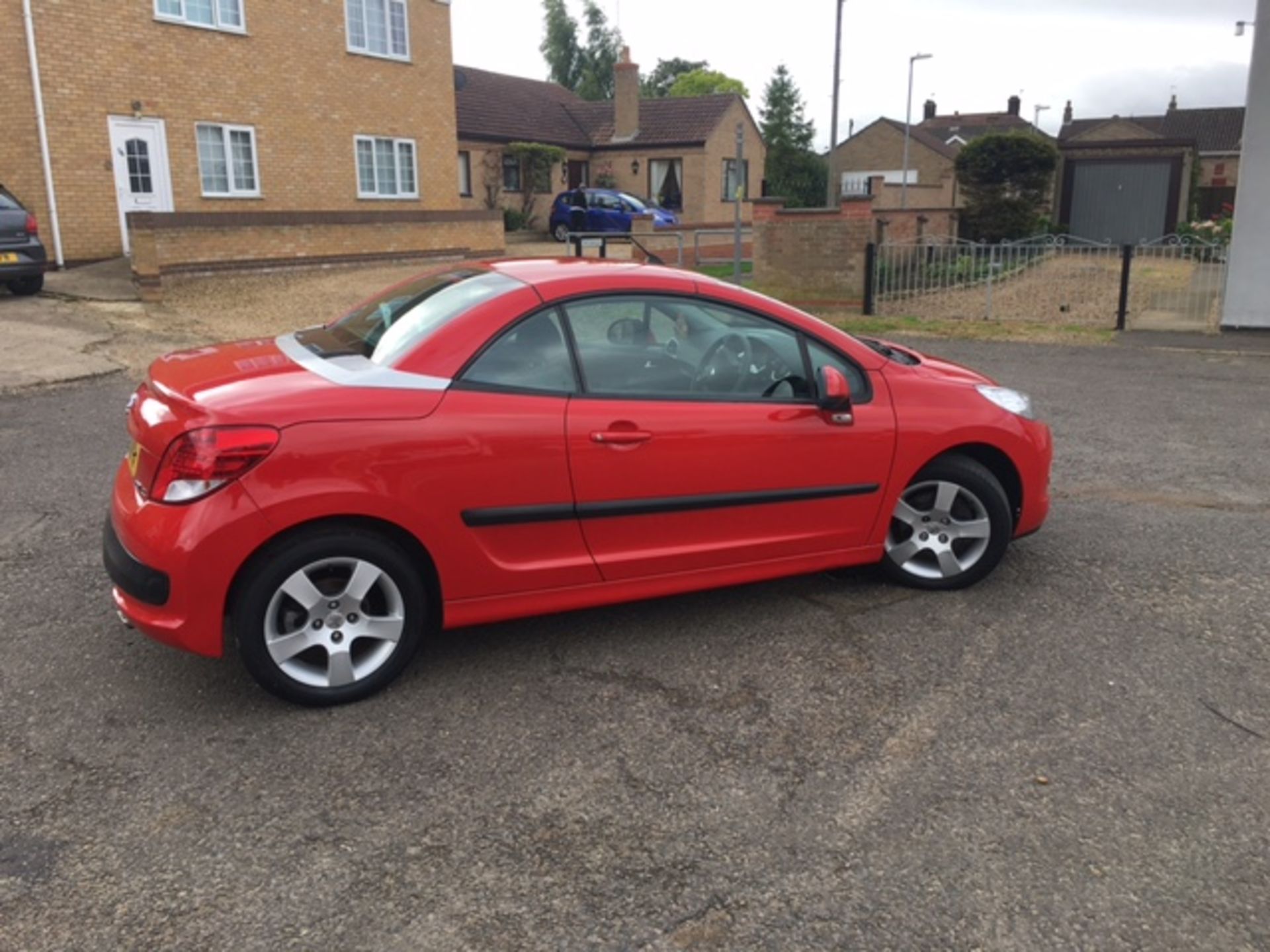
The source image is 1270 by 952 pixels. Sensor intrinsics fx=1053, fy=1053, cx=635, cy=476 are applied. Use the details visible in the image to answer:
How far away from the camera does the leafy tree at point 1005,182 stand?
3141cm

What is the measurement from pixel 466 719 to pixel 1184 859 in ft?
7.57

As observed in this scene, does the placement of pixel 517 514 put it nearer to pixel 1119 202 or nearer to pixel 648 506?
pixel 648 506

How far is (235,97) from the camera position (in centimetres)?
1972

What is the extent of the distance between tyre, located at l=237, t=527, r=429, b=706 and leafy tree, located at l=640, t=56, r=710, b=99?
264ft

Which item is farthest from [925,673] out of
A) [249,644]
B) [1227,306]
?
[1227,306]

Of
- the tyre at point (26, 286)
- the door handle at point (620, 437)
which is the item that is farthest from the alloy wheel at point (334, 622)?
the tyre at point (26, 286)

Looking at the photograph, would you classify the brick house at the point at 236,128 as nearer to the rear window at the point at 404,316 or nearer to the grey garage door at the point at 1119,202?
the rear window at the point at 404,316

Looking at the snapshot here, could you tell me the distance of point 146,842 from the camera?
10.0ft

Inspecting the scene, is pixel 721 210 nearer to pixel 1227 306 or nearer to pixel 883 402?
pixel 1227 306

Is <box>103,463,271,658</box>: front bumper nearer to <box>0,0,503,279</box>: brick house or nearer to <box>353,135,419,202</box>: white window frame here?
<box>0,0,503,279</box>: brick house

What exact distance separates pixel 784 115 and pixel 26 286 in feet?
167

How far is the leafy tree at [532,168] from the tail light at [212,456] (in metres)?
30.9

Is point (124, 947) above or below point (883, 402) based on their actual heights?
below

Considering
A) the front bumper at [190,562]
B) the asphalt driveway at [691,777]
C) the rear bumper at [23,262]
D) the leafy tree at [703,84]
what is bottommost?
the asphalt driveway at [691,777]
